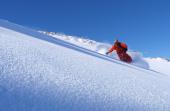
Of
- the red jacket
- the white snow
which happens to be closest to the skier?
the red jacket

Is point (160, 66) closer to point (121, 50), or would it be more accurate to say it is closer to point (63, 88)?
point (121, 50)

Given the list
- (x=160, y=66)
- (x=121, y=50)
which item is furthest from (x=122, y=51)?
(x=160, y=66)

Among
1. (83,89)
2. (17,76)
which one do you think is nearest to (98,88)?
(83,89)

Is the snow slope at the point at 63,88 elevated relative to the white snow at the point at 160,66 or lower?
A: lower

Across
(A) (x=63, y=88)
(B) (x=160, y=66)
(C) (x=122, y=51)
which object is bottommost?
(A) (x=63, y=88)

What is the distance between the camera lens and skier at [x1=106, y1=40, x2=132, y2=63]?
865 cm

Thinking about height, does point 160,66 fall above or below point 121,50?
above

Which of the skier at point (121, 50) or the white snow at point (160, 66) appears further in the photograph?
the white snow at point (160, 66)

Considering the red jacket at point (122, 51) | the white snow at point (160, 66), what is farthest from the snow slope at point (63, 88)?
the white snow at point (160, 66)

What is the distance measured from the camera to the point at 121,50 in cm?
899

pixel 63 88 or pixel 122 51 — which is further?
pixel 122 51

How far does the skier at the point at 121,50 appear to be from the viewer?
28.4 feet

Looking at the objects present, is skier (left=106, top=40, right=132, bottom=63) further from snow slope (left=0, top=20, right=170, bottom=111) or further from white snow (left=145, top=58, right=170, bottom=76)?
snow slope (left=0, top=20, right=170, bottom=111)

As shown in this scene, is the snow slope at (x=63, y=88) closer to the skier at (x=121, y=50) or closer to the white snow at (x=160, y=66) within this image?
the skier at (x=121, y=50)
